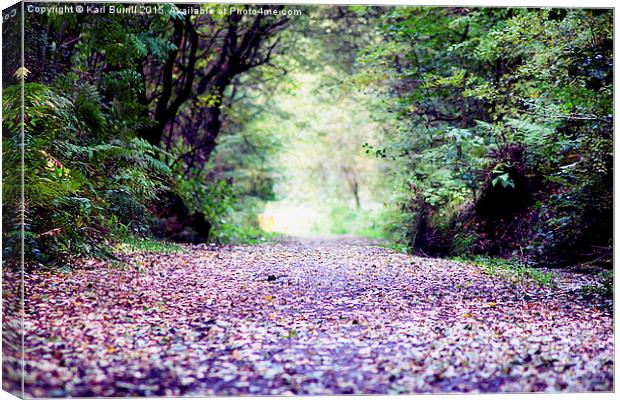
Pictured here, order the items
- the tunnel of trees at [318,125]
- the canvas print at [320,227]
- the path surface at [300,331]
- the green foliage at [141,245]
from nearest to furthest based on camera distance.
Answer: the path surface at [300,331], the canvas print at [320,227], the tunnel of trees at [318,125], the green foliage at [141,245]

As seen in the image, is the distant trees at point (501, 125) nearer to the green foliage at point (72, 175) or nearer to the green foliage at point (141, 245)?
the green foliage at point (141, 245)

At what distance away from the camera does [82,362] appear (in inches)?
141

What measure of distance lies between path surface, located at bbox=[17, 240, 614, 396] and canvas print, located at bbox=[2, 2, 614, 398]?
0.7 inches

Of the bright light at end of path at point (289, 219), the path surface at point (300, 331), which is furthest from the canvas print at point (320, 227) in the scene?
the bright light at end of path at point (289, 219)

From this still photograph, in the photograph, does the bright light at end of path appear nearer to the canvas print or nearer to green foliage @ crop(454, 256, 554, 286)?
the canvas print

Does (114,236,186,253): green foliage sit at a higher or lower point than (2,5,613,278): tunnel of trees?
lower

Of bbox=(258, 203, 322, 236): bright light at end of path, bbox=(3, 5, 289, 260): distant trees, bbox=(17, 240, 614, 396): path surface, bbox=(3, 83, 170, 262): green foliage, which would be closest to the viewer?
bbox=(17, 240, 614, 396): path surface

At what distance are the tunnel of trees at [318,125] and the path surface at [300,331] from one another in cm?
67

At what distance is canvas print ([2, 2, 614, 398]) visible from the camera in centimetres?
376

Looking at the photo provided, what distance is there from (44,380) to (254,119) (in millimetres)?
8855

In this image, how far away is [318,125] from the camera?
11969mm

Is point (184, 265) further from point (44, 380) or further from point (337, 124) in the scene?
point (337, 124)

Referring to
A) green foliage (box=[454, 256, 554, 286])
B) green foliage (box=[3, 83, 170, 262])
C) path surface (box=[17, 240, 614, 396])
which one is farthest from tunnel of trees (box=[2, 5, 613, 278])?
path surface (box=[17, 240, 614, 396])

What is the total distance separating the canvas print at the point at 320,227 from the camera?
3.76m
